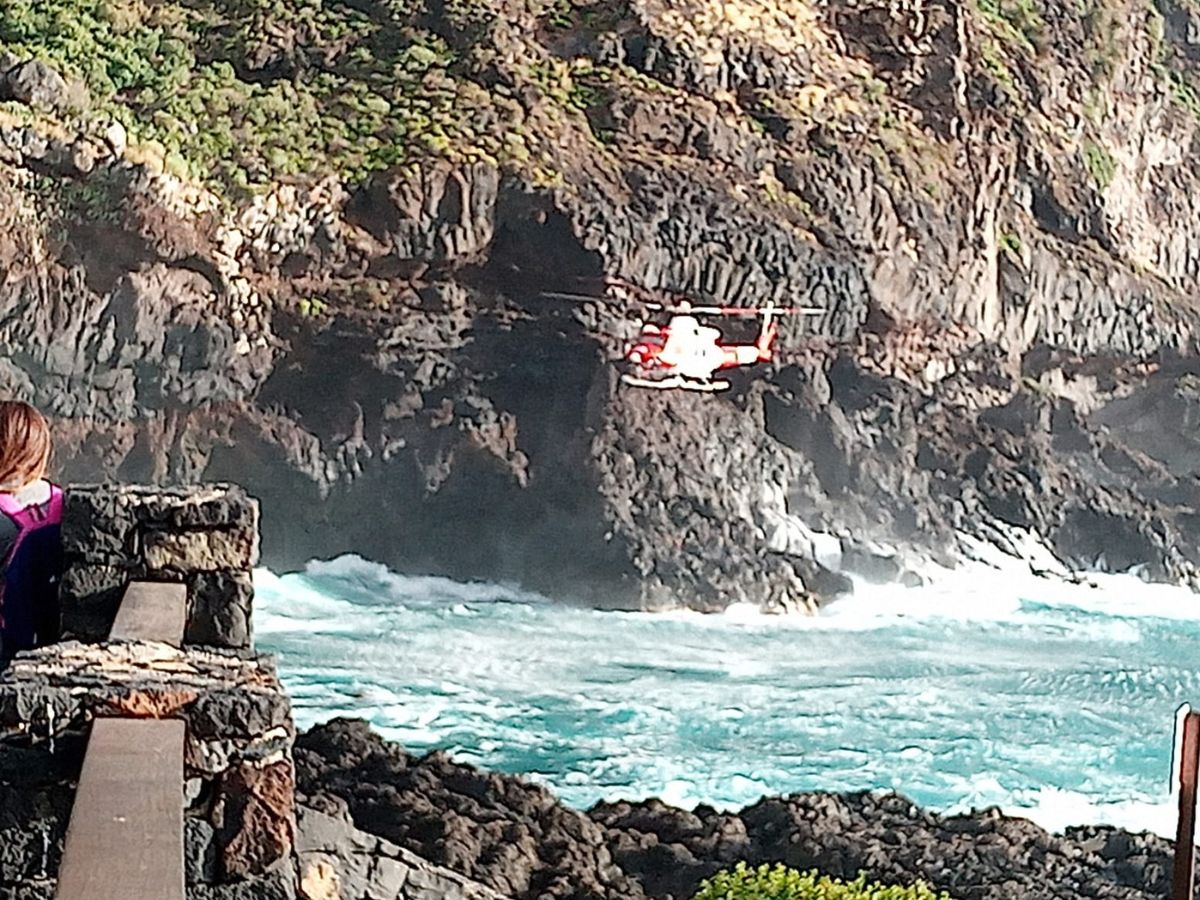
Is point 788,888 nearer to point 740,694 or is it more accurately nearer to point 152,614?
point 740,694

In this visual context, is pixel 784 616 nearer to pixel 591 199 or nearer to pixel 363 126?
pixel 591 199

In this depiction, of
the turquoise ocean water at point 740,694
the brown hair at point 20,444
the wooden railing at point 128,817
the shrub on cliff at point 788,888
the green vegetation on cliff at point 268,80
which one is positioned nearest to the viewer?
the wooden railing at point 128,817

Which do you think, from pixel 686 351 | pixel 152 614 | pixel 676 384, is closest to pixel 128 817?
pixel 152 614

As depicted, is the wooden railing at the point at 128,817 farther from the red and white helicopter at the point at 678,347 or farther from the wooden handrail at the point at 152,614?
the red and white helicopter at the point at 678,347

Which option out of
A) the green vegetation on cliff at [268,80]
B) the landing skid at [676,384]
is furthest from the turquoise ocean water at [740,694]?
the green vegetation on cliff at [268,80]

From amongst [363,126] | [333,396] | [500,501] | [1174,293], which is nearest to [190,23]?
[363,126]

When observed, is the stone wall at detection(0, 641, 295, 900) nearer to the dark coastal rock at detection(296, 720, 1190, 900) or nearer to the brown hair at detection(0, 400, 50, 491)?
the brown hair at detection(0, 400, 50, 491)
